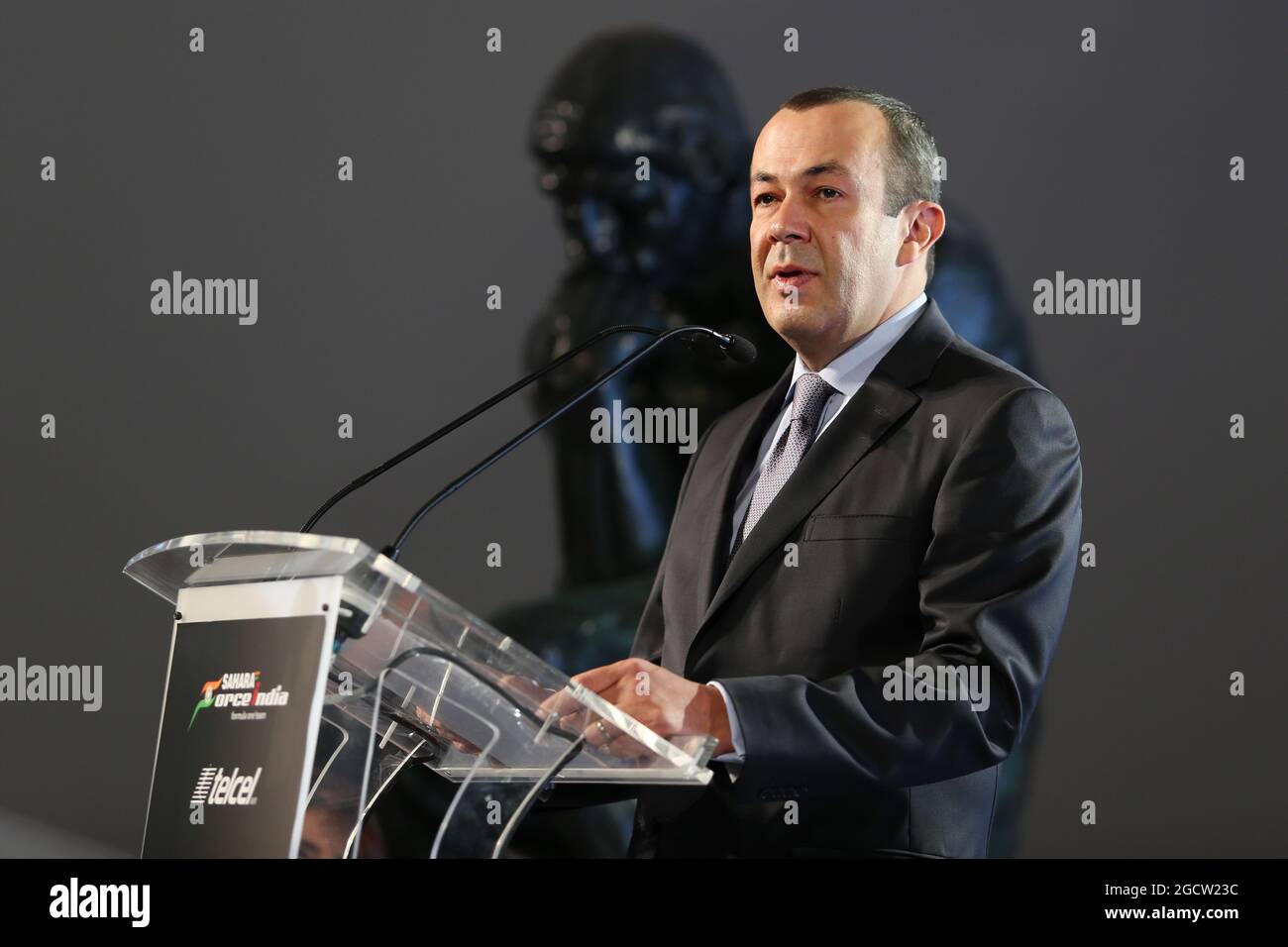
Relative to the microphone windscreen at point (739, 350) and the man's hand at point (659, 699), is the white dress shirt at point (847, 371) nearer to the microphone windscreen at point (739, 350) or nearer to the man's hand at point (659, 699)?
the microphone windscreen at point (739, 350)

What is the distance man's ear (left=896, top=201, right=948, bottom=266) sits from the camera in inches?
85.4

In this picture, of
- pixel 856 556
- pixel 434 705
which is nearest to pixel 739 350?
pixel 856 556

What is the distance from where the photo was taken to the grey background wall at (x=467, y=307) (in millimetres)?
3885

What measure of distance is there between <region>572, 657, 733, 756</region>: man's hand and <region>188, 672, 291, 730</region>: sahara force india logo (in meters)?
0.34

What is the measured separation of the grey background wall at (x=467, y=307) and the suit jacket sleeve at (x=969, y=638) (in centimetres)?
217

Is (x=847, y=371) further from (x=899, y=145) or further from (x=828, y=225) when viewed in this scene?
(x=899, y=145)

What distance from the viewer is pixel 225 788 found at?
1390 mm

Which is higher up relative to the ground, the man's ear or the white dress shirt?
the man's ear

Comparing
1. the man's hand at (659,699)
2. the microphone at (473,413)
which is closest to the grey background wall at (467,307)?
the microphone at (473,413)

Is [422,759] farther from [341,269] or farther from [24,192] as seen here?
[24,192]

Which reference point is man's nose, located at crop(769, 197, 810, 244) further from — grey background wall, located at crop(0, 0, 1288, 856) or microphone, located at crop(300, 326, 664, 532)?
grey background wall, located at crop(0, 0, 1288, 856)

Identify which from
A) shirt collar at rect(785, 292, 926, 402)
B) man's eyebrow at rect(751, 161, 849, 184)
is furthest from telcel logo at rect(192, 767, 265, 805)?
man's eyebrow at rect(751, 161, 849, 184)
